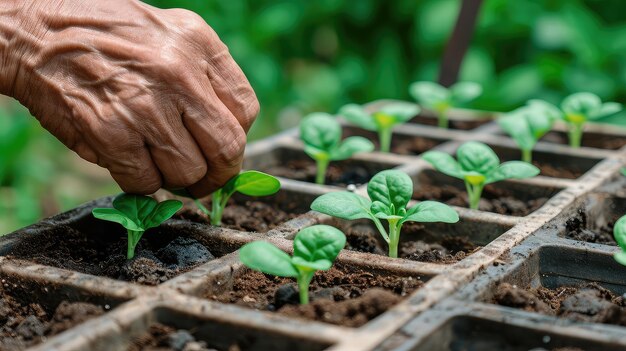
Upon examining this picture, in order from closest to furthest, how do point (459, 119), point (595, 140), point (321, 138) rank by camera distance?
point (321, 138)
point (595, 140)
point (459, 119)

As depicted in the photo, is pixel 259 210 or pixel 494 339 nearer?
pixel 494 339

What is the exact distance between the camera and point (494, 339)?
1.51 m

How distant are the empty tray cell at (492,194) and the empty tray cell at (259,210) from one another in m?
0.32

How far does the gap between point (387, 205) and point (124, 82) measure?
0.57 m

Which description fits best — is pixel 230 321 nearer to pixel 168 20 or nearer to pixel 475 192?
pixel 168 20

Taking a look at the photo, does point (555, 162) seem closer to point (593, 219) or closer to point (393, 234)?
point (593, 219)

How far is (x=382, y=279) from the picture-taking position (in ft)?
5.86

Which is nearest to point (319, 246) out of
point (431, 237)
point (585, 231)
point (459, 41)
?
point (431, 237)

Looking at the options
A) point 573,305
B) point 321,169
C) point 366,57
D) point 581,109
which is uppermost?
point 581,109

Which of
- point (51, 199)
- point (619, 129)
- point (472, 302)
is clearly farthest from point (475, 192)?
point (51, 199)

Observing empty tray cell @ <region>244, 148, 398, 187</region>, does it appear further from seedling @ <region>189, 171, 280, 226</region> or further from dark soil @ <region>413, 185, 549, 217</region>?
seedling @ <region>189, 171, 280, 226</region>

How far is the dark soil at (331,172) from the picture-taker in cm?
272

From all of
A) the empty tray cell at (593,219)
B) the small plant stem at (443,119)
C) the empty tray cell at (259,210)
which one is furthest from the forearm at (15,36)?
the small plant stem at (443,119)

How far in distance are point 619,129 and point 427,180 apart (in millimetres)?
897
